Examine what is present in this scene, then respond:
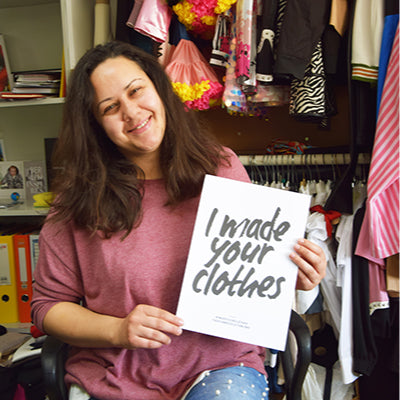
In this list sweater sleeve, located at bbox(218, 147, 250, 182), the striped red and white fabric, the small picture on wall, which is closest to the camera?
sweater sleeve, located at bbox(218, 147, 250, 182)

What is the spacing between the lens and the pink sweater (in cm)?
90

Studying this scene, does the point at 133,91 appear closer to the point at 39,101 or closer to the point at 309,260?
the point at 309,260

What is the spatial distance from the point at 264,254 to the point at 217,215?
13 centimetres

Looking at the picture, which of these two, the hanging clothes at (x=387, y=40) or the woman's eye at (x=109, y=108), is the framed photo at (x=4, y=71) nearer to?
the woman's eye at (x=109, y=108)

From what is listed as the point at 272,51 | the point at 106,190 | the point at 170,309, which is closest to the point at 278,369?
the point at 170,309

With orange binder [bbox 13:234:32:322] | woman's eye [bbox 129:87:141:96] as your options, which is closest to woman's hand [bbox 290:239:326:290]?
woman's eye [bbox 129:87:141:96]

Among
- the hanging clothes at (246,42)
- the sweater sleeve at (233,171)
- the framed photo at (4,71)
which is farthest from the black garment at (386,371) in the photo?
the framed photo at (4,71)

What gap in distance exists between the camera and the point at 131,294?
36.6 inches

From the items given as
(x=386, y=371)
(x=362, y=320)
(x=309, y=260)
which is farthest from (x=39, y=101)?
(x=386, y=371)

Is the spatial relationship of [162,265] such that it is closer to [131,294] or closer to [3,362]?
[131,294]

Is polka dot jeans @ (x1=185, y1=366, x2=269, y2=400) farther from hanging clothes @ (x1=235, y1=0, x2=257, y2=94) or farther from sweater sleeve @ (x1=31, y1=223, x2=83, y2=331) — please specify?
hanging clothes @ (x1=235, y1=0, x2=257, y2=94)

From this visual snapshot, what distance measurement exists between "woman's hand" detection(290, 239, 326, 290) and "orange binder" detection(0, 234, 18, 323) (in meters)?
1.61

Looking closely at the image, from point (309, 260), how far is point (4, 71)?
6.92 feet

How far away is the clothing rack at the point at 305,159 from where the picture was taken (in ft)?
4.90
